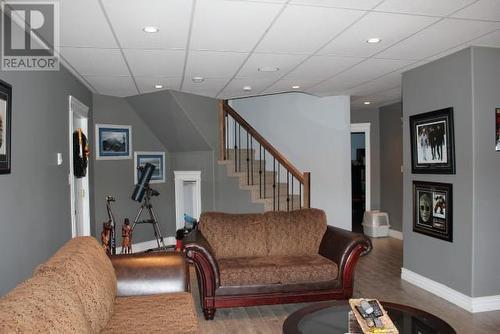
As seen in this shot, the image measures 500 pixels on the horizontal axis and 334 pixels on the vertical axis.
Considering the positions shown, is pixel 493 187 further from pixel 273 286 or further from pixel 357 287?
pixel 273 286

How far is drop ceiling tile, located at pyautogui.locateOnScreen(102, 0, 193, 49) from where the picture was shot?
261cm

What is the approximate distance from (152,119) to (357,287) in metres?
4.06

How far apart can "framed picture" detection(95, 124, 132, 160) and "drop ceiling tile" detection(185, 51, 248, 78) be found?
2.15 m

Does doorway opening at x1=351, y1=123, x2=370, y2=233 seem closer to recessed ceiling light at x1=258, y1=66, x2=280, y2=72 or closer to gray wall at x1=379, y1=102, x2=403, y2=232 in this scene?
gray wall at x1=379, y1=102, x2=403, y2=232

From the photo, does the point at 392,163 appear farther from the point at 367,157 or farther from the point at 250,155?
the point at 250,155

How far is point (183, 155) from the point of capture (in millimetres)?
6891

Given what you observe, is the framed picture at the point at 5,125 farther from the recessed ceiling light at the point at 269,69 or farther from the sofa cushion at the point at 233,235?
the recessed ceiling light at the point at 269,69

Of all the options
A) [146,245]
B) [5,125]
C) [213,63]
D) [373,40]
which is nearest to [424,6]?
[373,40]

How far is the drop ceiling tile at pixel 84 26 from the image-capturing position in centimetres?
260

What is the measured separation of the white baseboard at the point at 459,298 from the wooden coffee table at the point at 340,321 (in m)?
1.52

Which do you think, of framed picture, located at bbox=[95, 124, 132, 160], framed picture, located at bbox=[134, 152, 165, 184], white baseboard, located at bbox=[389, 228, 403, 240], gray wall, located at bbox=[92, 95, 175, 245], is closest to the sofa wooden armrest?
gray wall, located at bbox=[92, 95, 175, 245]

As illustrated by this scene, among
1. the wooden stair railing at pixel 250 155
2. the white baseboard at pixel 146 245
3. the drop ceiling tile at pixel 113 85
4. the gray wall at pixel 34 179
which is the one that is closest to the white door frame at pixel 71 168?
the gray wall at pixel 34 179

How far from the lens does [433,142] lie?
4.16 meters

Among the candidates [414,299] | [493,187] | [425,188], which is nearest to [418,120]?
[425,188]
